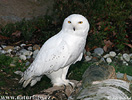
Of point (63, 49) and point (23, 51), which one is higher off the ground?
point (63, 49)

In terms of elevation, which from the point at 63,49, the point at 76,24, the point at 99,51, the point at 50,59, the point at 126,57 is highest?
the point at 76,24

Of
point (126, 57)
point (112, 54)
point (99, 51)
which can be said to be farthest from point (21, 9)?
point (126, 57)

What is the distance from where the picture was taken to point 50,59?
3.72 m

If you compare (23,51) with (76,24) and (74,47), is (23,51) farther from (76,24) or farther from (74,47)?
(76,24)

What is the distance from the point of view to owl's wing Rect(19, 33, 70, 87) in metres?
3.71

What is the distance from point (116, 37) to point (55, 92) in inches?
143

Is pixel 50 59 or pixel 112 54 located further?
pixel 112 54

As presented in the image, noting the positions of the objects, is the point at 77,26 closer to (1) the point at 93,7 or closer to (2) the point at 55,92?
(2) the point at 55,92

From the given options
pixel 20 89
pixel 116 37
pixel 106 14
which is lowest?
pixel 20 89

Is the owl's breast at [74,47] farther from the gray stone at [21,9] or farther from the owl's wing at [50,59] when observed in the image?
the gray stone at [21,9]

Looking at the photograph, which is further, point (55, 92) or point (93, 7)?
point (93, 7)

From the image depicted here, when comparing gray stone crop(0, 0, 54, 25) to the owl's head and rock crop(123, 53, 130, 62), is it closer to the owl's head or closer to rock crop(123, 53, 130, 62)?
rock crop(123, 53, 130, 62)

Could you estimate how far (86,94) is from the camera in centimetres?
271

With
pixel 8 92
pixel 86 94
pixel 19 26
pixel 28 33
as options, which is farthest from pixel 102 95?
pixel 19 26
